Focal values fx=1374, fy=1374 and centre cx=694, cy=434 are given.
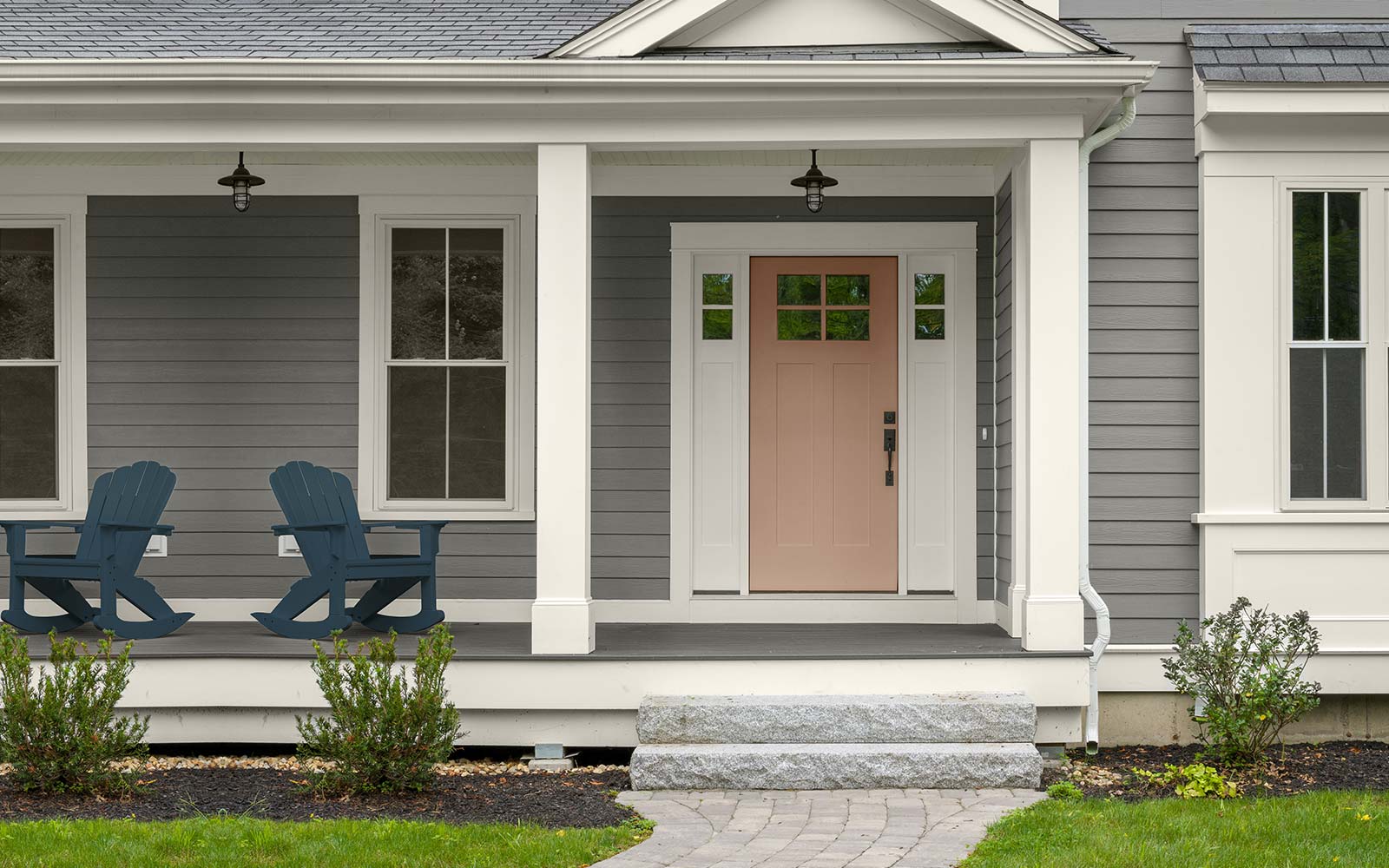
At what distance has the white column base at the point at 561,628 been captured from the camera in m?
5.66

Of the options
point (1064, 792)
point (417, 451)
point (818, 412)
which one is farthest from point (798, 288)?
point (1064, 792)

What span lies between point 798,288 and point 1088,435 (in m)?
1.69

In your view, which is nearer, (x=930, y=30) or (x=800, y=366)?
(x=930, y=30)

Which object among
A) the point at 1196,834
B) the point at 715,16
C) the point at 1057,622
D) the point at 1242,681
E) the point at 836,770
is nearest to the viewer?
the point at 1196,834

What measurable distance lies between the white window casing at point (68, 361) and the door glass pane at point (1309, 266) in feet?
19.2

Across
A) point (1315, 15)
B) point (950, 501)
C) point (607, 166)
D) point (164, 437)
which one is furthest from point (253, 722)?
point (1315, 15)

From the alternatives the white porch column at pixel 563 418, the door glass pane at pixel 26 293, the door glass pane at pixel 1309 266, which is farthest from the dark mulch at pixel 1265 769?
the door glass pane at pixel 26 293

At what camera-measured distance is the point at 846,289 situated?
7.05 meters

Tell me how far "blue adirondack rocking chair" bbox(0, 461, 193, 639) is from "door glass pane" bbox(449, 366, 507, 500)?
4.52 ft

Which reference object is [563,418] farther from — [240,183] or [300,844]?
[300,844]

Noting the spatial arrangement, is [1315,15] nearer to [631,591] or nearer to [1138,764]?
[1138,764]

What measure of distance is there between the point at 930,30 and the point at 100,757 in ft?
14.6

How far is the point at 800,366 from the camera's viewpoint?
7.05 m

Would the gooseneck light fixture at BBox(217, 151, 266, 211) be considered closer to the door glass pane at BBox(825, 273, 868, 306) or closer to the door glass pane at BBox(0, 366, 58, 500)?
the door glass pane at BBox(0, 366, 58, 500)
